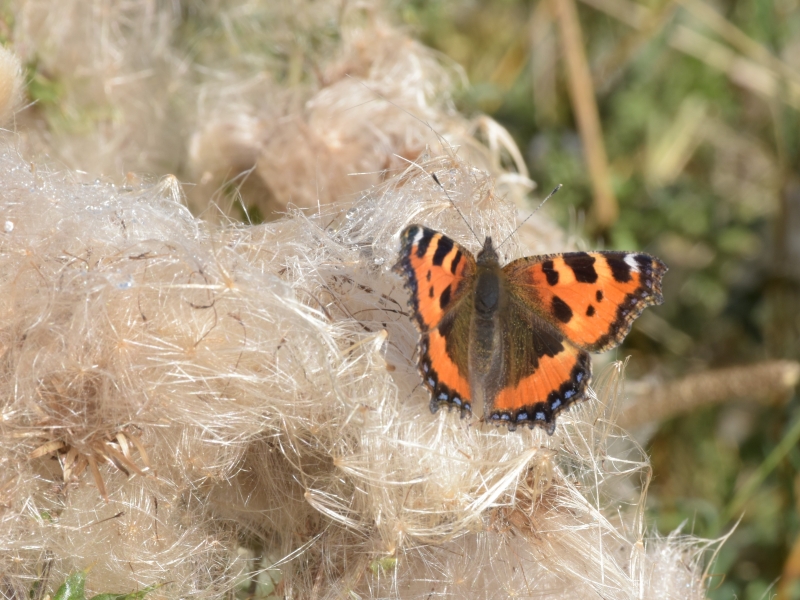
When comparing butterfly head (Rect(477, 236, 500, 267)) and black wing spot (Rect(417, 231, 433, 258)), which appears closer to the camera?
black wing spot (Rect(417, 231, 433, 258))

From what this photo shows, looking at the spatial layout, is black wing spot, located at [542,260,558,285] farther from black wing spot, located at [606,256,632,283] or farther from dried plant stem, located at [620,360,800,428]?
dried plant stem, located at [620,360,800,428]

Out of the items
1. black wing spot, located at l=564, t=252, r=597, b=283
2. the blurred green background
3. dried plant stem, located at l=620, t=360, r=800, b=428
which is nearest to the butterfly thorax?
black wing spot, located at l=564, t=252, r=597, b=283

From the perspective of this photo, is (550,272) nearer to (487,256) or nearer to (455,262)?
(487,256)

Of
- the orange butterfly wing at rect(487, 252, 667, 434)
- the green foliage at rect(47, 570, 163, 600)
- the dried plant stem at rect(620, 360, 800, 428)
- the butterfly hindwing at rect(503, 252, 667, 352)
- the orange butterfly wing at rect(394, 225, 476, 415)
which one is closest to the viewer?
the green foliage at rect(47, 570, 163, 600)

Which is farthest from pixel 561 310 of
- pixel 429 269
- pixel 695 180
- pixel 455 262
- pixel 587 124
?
pixel 695 180

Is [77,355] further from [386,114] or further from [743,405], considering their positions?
[743,405]

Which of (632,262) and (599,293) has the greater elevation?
(632,262)
